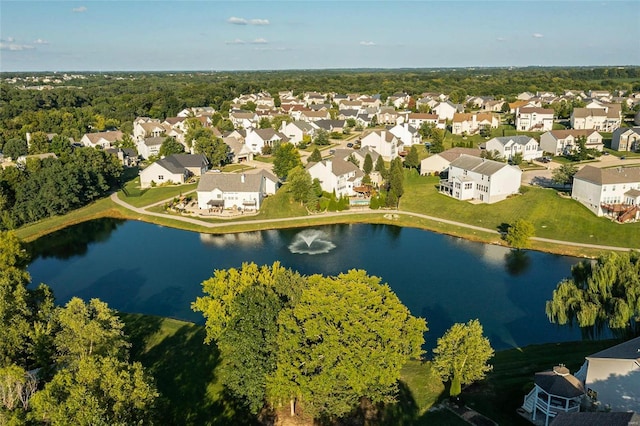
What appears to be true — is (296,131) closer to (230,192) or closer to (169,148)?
(169,148)

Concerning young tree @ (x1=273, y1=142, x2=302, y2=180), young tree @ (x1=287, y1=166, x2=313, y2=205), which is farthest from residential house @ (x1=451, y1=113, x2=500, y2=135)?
young tree @ (x1=287, y1=166, x2=313, y2=205)

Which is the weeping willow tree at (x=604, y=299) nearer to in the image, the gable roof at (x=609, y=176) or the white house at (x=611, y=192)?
the white house at (x=611, y=192)

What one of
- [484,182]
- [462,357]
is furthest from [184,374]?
[484,182]

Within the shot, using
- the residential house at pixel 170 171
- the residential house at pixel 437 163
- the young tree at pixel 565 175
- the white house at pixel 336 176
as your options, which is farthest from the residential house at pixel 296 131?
the young tree at pixel 565 175

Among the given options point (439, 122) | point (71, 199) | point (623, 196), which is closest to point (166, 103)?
point (439, 122)

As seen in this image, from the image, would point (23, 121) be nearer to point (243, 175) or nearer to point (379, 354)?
point (243, 175)

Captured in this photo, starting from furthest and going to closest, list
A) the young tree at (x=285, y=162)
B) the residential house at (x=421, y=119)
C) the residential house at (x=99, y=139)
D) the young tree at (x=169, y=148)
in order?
the residential house at (x=421, y=119) < the residential house at (x=99, y=139) < the young tree at (x=169, y=148) < the young tree at (x=285, y=162)
